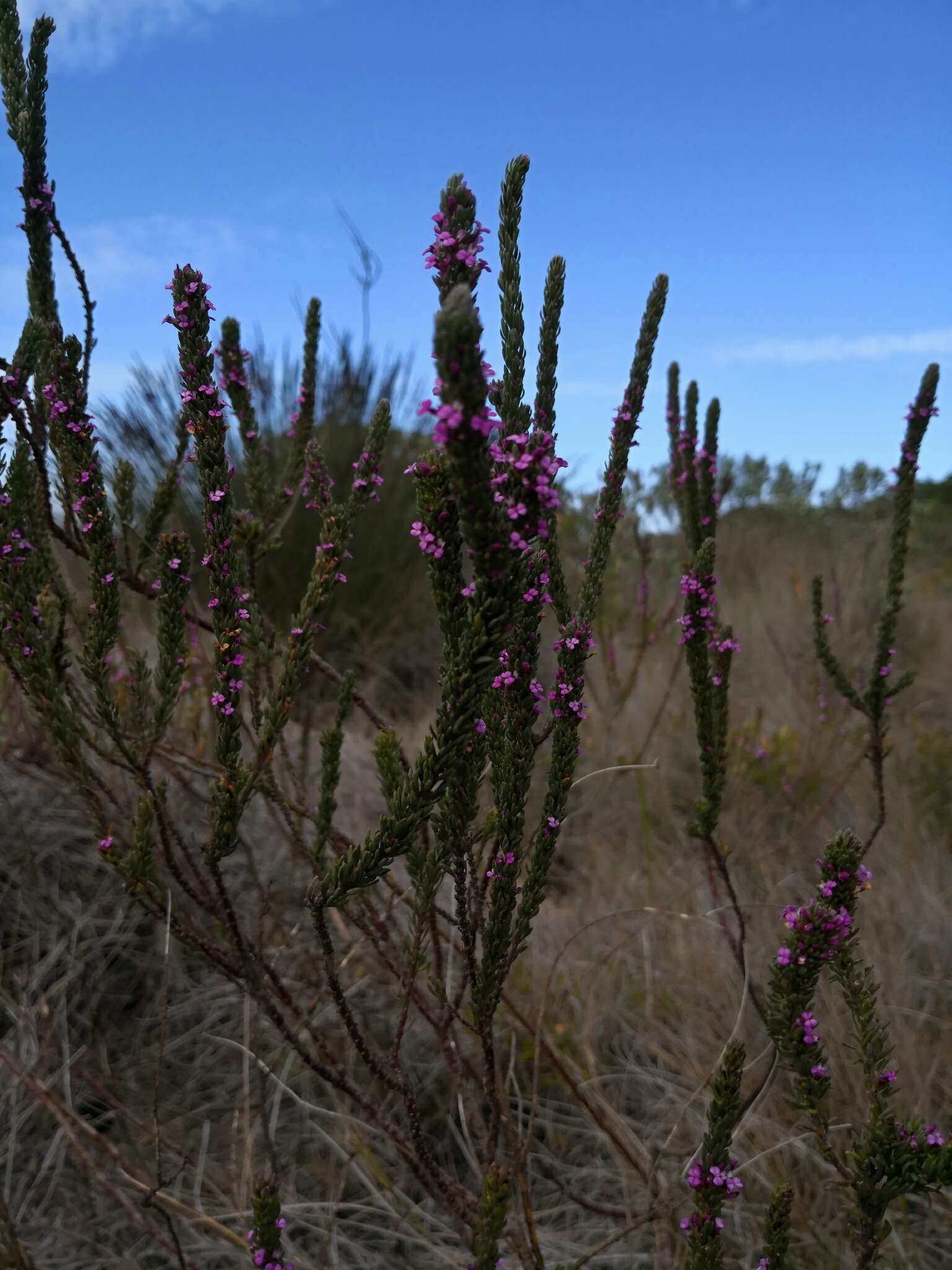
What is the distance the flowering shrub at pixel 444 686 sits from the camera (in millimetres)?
1221

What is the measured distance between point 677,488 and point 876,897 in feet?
6.39

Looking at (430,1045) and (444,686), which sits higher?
(444,686)

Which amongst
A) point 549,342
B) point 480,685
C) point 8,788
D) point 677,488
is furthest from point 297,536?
point 480,685

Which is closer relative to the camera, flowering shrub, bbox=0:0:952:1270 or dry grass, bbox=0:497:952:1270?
flowering shrub, bbox=0:0:952:1270

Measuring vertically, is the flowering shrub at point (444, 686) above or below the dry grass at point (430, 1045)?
above

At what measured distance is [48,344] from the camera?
2.03 m

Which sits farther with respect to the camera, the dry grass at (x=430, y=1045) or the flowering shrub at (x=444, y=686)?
the dry grass at (x=430, y=1045)

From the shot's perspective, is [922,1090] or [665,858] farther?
[665,858]

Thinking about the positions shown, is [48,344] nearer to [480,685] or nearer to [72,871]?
[480,685]

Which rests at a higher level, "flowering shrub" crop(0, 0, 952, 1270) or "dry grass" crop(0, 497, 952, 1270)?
"flowering shrub" crop(0, 0, 952, 1270)

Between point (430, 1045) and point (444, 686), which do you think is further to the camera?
point (430, 1045)

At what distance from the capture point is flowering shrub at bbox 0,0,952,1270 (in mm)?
1221

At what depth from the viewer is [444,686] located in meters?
1.22

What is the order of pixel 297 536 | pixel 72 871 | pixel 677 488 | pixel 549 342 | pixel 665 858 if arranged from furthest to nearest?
pixel 297 536, pixel 665 858, pixel 72 871, pixel 677 488, pixel 549 342
